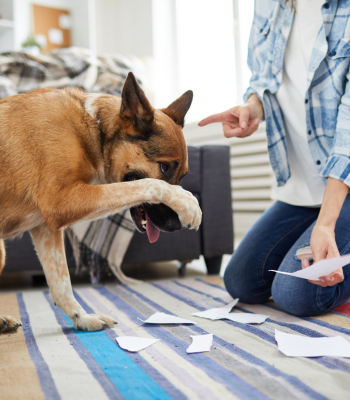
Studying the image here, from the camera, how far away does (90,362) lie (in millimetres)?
1027

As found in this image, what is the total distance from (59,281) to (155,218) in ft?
1.29

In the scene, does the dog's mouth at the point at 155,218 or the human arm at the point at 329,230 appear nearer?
the human arm at the point at 329,230

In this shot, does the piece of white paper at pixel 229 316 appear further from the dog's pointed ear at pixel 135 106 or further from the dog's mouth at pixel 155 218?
the dog's pointed ear at pixel 135 106

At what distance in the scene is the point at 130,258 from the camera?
2.22 meters

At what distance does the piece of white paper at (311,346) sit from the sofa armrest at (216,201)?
119cm

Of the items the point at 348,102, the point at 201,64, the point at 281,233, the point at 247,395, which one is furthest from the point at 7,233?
the point at 201,64

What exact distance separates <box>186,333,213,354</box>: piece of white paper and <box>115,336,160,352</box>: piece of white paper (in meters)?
0.12

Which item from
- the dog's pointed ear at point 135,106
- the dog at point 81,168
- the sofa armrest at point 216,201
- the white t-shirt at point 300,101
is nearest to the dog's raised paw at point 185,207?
the dog at point 81,168

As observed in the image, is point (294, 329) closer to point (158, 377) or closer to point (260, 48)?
point (158, 377)

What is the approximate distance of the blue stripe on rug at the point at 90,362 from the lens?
0.85 metres

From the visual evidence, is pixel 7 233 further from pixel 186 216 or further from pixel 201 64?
pixel 201 64

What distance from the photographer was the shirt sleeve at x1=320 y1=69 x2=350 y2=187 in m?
1.22

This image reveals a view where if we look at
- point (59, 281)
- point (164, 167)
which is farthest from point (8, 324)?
point (164, 167)

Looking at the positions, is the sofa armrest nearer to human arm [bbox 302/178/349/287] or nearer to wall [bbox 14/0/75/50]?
human arm [bbox 302/178/349/287]
